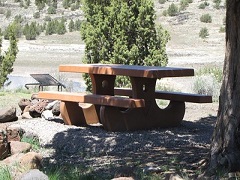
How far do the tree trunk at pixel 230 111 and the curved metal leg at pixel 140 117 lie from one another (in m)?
2.84

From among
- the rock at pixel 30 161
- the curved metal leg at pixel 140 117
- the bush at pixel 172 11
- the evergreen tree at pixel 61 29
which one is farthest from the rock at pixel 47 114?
the bush at pixel 172 11

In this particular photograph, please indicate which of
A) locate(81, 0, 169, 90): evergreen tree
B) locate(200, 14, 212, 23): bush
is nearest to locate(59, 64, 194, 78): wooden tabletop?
locate(81, 0, 169, 90): evergreen tree

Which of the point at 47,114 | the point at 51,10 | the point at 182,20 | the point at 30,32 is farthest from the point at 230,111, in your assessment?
the point at 51,10

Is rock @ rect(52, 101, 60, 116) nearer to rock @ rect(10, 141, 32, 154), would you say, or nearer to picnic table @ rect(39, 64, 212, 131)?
picnic table @ rect(39, 64, 212, 131)

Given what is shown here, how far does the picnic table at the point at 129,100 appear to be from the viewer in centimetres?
925

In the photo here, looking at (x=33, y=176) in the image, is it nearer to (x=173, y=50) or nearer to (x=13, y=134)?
(x=13, y=134)

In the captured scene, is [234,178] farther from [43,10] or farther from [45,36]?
[43,10]

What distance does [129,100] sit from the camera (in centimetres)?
899

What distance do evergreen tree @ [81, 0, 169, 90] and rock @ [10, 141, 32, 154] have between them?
279 inches

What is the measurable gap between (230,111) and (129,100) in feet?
8.27

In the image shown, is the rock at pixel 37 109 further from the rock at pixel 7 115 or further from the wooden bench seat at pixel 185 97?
the wooden bench seat at pixel 185 97

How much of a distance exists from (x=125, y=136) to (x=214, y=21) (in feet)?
98.8

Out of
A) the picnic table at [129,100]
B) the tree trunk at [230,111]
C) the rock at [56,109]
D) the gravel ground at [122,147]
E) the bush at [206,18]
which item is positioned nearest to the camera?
the tree trunk at [230,111]

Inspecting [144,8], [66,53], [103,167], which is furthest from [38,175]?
[66,53]
